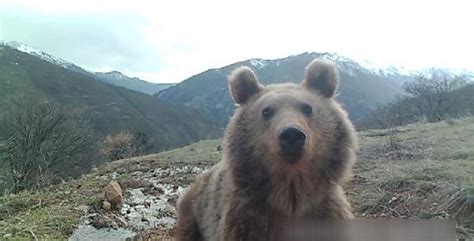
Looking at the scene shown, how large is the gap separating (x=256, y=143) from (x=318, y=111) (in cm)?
52

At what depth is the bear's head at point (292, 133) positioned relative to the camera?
3209 mm

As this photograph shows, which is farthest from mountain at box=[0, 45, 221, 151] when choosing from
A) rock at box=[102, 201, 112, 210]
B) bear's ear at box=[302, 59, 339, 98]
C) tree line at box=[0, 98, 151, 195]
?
bear's ear at box=[302, 59, 339, 98]

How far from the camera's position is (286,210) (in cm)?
334

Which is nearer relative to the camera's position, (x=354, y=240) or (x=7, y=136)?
(x=354, y=240)

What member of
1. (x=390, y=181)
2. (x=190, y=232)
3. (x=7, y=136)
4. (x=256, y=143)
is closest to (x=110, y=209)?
(x=190, y=232)

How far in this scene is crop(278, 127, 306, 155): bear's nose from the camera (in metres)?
3.04

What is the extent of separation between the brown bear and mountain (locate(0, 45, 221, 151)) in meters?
63.5

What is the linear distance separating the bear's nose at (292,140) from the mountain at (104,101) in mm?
64138

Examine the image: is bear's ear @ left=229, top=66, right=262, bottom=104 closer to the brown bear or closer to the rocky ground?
the brown bear

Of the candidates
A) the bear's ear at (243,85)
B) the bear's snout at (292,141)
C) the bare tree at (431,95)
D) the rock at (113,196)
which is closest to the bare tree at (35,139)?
the rock at (113,196)

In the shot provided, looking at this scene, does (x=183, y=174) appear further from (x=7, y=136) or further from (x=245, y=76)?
(x=7, y=136)

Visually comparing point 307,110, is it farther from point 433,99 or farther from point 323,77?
point 433,99

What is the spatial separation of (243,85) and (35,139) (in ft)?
81.1

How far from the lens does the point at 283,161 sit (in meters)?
3.24
